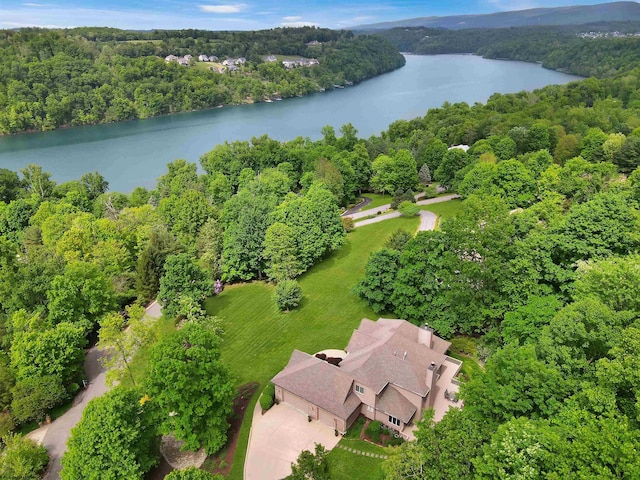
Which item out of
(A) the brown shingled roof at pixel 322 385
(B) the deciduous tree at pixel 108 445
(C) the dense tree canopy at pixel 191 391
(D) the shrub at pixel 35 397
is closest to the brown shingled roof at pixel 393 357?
(A) the brown shingled roof at pixel 322 385

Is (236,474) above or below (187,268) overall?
below

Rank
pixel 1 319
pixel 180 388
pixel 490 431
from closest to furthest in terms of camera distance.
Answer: pixel 490 431
pixel 180 388
pixel 1 319

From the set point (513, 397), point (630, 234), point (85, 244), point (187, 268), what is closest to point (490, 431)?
point (513, 397)

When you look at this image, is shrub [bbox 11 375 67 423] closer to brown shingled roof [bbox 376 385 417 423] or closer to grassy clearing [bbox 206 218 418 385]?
grassy clearing [bbox 206 218 418 385]

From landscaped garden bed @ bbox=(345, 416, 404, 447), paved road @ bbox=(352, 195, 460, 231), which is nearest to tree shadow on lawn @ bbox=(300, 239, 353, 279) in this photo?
paved road @ bbox=(352, 195, 460, 231)

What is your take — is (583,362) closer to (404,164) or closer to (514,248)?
(514,248)

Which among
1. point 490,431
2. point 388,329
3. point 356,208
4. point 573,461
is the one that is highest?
point 573,461
